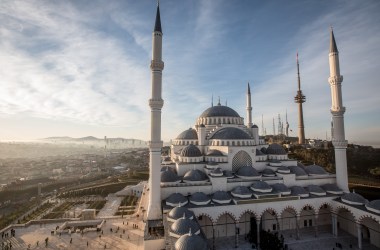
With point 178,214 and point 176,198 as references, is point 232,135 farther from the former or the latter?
point 178,214

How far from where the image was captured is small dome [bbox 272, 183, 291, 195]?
65.4 feet

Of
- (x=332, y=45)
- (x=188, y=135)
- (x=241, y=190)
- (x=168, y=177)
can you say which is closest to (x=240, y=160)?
(x=241, y=190)

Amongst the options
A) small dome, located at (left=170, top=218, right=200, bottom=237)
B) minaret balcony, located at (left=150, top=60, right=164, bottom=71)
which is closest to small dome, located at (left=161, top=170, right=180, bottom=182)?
small dome, located at (left=170, top=218, right=200, bottom=237)

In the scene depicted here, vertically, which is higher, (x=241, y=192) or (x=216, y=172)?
(x=216, y=172)

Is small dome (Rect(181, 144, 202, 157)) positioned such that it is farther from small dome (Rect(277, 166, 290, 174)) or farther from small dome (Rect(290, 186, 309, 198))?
small dome (Rect(290, 186, 309, 198))

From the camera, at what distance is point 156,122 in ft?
68.2

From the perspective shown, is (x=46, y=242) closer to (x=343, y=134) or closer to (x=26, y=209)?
(x=26, y=209)

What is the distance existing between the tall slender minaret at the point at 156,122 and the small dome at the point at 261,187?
8.84m

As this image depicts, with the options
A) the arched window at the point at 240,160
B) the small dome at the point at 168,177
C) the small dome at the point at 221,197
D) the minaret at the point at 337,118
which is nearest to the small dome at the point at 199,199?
the small dome at the point at 221,197

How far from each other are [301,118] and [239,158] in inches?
1701

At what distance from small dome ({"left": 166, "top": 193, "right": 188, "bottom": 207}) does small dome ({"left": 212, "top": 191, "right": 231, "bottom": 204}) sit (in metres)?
2.55

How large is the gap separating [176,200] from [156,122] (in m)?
7.36

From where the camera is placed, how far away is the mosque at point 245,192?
17.7 metres

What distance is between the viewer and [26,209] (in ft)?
104
